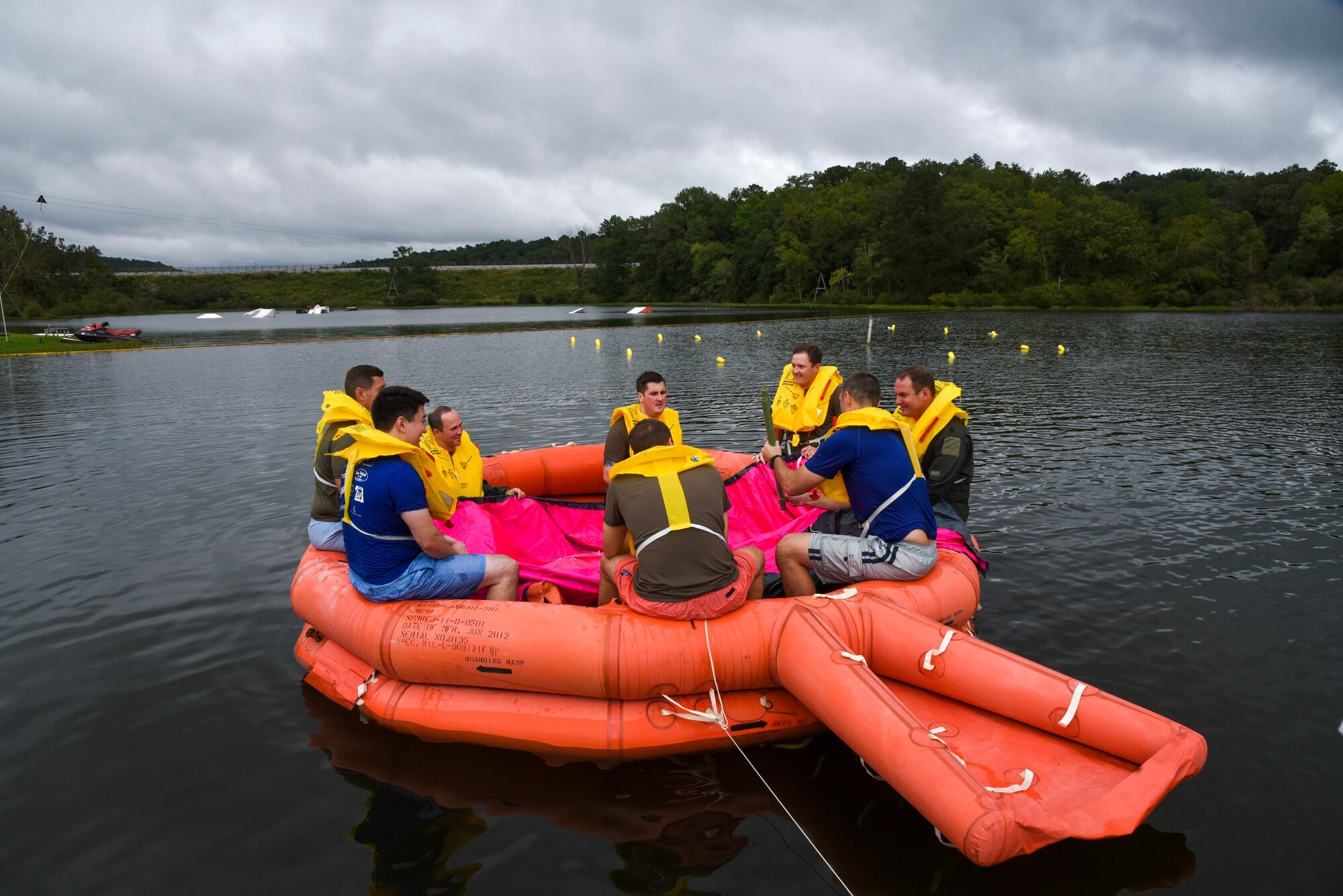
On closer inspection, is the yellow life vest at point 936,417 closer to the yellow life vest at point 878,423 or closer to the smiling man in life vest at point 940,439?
the smiling man in life vest at point 940,439

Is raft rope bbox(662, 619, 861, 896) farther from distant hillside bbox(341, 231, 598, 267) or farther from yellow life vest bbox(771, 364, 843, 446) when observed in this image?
distant hillside bbox(341, 231, 598, 267)

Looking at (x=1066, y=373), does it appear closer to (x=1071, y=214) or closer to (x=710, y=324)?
(x=710, y=324)

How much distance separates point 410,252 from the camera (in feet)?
347

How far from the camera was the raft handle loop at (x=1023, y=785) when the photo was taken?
3350 millimetres

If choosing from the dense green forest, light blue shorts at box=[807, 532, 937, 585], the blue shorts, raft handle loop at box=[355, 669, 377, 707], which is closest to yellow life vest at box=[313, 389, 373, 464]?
the blue shorts

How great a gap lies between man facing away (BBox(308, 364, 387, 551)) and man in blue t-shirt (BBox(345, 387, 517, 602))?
93 centimetres

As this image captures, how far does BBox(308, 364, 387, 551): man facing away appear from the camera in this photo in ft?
18.5

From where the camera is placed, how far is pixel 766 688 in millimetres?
4516

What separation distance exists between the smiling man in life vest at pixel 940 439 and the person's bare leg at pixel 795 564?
1.33 metres

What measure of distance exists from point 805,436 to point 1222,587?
3877 millimetres

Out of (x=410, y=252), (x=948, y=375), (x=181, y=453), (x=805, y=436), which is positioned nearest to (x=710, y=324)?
(x=948, y=375)

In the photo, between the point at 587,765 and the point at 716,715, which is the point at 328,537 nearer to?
the point at 587,765

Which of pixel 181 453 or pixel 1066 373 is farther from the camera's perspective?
pixel 1066 373

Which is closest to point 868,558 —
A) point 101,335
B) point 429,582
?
point 429,582
